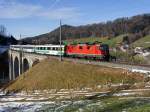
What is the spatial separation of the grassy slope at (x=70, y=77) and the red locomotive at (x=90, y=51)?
24.1 feet

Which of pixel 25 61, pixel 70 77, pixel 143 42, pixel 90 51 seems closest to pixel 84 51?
pixel 90 51

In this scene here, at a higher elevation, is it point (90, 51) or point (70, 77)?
point (90, 51)

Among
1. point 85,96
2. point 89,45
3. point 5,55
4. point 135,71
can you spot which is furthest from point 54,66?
point 5,55

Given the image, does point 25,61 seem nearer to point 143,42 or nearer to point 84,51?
point 84,51

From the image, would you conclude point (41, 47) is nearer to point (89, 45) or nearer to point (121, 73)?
point (89, 45)

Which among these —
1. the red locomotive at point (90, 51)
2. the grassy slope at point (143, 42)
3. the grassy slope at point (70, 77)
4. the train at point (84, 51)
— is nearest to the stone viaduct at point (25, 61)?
the train at point (84, 51)

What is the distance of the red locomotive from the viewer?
68.6m

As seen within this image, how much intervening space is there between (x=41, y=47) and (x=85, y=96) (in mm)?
63840

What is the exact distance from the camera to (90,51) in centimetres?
7106

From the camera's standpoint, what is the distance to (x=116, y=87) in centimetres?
4044

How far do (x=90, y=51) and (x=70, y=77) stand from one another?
19200 mm

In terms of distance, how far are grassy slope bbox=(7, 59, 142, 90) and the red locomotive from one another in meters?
7.33

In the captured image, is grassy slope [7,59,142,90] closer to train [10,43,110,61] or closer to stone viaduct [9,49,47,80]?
train [10,43,110,61]

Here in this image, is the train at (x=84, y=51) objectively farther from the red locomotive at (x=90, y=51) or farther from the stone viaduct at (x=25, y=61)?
the stone viaduct at (x=25, y=61)
